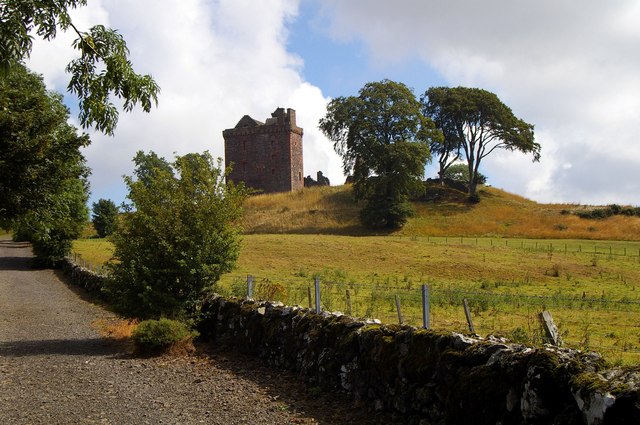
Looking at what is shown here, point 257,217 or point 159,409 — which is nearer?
point 159,409

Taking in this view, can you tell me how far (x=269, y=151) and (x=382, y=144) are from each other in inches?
1294

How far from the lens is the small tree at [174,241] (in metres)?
17.2

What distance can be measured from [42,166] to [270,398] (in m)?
12.0

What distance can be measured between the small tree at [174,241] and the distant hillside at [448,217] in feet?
160

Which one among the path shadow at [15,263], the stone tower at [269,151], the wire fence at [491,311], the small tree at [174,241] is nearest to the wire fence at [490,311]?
the wire fence at [491,311]

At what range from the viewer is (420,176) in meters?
72.1

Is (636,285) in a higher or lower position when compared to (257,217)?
lower

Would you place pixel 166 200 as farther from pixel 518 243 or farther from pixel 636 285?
pixel 518 243

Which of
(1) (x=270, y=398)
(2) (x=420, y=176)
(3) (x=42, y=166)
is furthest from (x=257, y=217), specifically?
(1) (x=270, y=398)

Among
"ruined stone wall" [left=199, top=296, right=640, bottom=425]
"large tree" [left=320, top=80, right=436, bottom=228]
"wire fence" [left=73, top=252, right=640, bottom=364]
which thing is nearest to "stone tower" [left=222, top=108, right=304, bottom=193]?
"large tree" [left=320, top=80, right=436, bottom=228]

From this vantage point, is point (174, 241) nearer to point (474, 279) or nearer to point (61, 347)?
point (61, 347)

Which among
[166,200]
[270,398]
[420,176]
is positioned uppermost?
[420,176]

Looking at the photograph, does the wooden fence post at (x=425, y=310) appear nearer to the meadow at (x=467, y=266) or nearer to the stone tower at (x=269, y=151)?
the meadow at (x=467, y=266)

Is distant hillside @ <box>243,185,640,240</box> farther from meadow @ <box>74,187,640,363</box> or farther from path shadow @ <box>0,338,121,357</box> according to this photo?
path shadow @ <box>0,338,121,357</box>
